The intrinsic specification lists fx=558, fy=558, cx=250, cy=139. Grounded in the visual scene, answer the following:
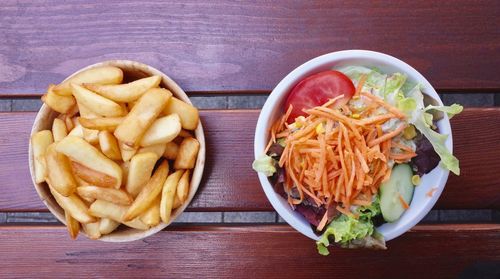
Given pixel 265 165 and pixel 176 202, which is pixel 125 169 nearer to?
pixel 176 202

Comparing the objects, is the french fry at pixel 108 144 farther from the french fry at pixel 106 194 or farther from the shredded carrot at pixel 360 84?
the shredded carrot at pixel 360 84

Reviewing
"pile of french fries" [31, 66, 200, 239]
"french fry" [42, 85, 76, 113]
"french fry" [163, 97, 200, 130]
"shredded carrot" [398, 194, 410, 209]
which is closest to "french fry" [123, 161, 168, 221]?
"pile of french fries" [31, 66, 200, 239]

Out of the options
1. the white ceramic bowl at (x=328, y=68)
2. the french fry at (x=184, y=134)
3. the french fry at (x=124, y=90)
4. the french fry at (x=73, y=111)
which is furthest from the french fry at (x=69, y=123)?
the white ceramic bowl at (x=328, y=68)

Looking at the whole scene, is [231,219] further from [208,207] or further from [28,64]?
[28,64]

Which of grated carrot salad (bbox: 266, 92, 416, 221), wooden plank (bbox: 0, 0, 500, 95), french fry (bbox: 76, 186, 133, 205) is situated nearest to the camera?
grated carrot salad (bbox: 266, 92, 416, 221)

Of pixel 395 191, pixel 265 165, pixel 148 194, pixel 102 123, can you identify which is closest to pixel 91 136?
pixel 102 123

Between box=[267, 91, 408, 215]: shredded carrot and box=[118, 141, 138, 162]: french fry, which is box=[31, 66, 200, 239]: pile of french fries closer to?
box=[118, 141, 138, 162]: french fry
